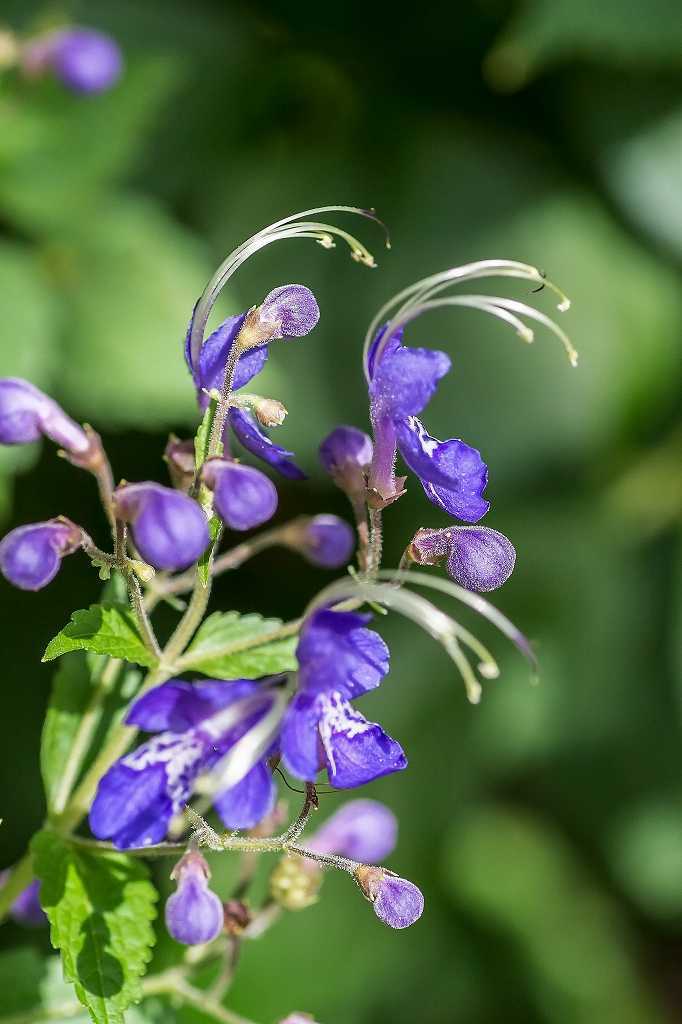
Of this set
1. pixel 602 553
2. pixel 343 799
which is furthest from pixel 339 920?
pixel 602 553

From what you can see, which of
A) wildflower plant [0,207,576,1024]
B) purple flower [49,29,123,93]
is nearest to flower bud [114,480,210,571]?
wildflower plant [0,207,576,1024]

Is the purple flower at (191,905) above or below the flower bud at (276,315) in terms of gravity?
below

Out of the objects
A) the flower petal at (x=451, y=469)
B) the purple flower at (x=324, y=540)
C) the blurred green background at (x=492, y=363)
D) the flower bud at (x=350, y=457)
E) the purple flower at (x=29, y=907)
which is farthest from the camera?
the blurred green background at (x=492, y=363)

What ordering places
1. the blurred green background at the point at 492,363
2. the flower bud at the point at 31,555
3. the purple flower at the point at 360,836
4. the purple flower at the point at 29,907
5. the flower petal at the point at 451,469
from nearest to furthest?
the flower bud at the point at 31,555 → the flower petal at the point at 451,469 → the purple flower at the point at 29,907 → the purple flower at the point at 360,836 → the blurred green background at the point at 492,363

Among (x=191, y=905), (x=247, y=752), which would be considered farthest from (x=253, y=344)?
(x=191, y=905)

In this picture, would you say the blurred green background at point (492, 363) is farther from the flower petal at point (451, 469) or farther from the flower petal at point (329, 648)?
the flower petal at point (329, 648)

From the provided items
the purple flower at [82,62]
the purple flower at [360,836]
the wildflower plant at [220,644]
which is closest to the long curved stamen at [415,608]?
the wildflower plant at [220,644]

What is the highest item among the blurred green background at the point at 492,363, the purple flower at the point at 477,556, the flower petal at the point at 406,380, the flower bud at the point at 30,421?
the flower petal at the point at 406,380
